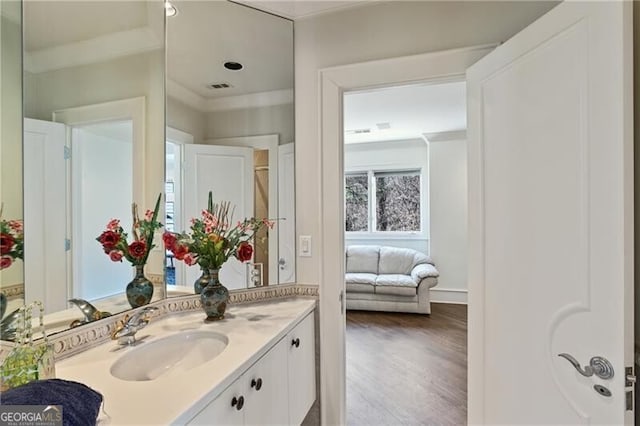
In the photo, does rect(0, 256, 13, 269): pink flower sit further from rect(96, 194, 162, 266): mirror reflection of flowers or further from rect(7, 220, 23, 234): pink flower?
rect(96, 194, 162, 266): mirror reflection of flowers

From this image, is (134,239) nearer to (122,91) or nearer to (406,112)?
(122,91)

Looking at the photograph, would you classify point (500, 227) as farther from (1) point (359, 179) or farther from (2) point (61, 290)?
(1) point (359, 179)

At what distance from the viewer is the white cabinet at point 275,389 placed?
1.05 m

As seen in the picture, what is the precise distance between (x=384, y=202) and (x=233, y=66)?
4.33 m

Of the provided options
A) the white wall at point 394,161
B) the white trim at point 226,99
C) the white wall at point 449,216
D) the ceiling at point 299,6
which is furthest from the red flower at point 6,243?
the white wall at point 394,161

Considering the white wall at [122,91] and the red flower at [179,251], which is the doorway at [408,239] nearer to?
the white wall at [122,91]

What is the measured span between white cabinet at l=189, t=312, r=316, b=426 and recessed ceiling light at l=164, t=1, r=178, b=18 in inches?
67.2

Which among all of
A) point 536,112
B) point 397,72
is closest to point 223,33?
point 397,72

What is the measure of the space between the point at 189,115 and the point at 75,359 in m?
1.23

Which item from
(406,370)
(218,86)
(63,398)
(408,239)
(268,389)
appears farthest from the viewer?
(408,239)

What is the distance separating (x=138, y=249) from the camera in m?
1.49

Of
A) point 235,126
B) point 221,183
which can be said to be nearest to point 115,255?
point 221,183

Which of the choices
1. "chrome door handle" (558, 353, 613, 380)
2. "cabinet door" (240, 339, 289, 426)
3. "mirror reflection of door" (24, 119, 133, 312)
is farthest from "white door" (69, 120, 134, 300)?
"chrome door handle" (558, 353, 613, 380)

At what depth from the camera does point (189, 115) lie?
1.80 meters
